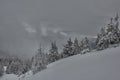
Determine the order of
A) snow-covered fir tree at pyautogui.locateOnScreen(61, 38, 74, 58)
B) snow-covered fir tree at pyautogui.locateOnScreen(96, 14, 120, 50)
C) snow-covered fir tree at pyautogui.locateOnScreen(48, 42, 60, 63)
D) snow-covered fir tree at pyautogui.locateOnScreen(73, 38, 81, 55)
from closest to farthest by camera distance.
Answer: snow-covered fir tree at pyautogui.locateOnScreen(96, 14, 120, 50) < snow-covered fir tree at pyautogui.locateOnScreen(73, 38, 81, 55) < snow-covered fir tree at pyautogui.locateOnScreen(61, 38, 74, 58) < snow-covered fir tree at pyautogui.locateOnScreen(48, 42, 60, 63)

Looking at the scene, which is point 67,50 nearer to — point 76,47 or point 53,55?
point 76,47

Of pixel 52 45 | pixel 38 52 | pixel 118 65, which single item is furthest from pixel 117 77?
pixel 52 45

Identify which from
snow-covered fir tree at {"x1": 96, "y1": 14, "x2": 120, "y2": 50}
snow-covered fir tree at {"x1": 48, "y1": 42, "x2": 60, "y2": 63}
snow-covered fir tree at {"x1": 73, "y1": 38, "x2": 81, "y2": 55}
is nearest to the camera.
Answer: snow-covered fir tree at {"x1": 96, "y1": 14, "x2": 120, "y2": 50}

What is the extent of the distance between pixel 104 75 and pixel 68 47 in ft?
173

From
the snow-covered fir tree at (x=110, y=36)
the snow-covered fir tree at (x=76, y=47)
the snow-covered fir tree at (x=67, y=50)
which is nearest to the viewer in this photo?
the snow-covered fir tree at (x=110, y=36)

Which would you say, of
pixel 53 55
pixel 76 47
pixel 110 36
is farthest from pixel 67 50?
pixel 110 36

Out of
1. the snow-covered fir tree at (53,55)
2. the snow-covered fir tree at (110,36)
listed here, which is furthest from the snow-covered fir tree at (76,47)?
the snow-covered fir tree at (110,36)

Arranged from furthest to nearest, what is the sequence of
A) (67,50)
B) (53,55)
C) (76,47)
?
(53,55), (76,47), (67,50)

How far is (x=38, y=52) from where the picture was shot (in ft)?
220

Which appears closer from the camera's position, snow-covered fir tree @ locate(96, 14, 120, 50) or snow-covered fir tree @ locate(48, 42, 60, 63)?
snow-covered fir tree @ locate(96, 14, 120, 50)

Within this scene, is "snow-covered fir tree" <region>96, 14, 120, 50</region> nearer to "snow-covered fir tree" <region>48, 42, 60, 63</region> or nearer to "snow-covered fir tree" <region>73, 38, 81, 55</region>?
"snow-covered fir tree" <region>73, 38, 81, 55</region>

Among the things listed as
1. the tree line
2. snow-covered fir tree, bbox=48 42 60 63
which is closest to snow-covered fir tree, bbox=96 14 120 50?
the tree line

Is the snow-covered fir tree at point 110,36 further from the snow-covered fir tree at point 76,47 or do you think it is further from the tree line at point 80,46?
the snow-covered fir tree at point 76,47

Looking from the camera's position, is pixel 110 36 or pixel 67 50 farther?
pixel 67 50
